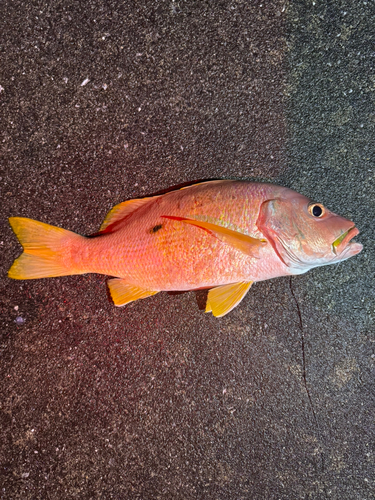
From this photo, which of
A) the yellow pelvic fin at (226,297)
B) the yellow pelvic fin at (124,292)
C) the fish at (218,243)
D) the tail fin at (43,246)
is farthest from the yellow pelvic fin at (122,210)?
the yellow pelvic fin at (226,297)

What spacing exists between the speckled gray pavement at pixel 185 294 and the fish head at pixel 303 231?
17.4 inches

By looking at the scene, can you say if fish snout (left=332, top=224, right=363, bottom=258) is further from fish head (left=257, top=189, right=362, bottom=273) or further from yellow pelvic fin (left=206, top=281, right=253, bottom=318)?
yellow pelvic fin (left=206, top=281, right=253, bottom=318)

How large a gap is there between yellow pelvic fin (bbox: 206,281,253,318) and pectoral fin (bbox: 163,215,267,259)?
21 cm

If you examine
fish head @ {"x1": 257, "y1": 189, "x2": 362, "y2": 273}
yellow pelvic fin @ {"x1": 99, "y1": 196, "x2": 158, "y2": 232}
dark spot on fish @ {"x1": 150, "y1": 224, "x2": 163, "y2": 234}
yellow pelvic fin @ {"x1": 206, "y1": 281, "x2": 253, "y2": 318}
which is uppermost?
yellow pelvic fin @ {"x1": 99, "y1": 196, "x2": 158, "y2": 232}

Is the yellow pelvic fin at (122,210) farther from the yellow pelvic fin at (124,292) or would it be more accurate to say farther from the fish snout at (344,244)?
the fish snout at (344,244)

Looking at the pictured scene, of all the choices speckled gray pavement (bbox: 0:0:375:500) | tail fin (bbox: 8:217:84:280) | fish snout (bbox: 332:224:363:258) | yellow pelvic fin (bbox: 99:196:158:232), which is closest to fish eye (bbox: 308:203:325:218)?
fish snout (bbox: 332:224:363:258)

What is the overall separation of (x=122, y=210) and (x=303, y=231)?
972 millimetres

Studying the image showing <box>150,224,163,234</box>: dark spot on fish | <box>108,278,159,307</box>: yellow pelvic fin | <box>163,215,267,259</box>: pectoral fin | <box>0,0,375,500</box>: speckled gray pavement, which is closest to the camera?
<box>163,215,267,259</box>: pectoral fin

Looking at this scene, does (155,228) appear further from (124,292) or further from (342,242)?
(342,242)

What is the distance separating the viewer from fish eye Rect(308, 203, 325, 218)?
156 centimetres

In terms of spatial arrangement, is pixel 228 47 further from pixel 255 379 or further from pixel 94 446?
pixel 94 446

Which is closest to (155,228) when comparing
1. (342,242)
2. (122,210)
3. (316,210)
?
(122,210)

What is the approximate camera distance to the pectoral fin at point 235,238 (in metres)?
1.49

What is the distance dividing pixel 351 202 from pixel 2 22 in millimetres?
2325
